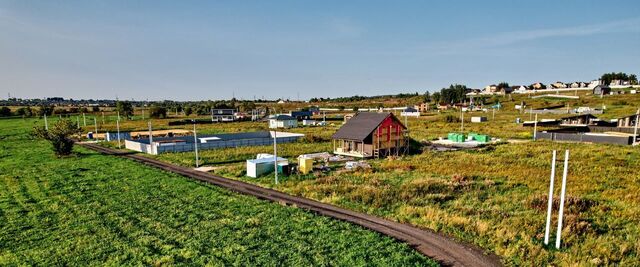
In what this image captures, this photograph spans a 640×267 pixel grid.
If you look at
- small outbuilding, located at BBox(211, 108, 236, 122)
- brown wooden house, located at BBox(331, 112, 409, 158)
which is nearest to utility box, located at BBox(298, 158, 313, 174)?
brown wooden house, located at BBox(331, 112, 409, 158)

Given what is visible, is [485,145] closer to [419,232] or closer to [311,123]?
[419,232]

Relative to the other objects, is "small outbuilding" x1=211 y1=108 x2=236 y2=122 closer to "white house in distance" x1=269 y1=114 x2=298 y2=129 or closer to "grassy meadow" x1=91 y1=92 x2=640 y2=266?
"white house in distance" x1=269 y1=114 x2=298 y2=129

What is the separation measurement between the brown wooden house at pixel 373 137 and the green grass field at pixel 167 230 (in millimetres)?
19788

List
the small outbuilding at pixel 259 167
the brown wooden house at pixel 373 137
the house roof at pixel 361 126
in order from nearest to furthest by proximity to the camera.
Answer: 1. the small outbuilding at pixel 259 167
2. the house roof at pixel 361 126
3. the brown wooden house at pixel 373 137

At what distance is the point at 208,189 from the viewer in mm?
26453

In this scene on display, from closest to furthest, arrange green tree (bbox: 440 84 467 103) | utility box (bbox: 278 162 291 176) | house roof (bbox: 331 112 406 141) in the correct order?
1. utility box (bbox: 278 162 291 176)
2. house roof (bbox: 331 112 406 141)
3. green tree (bbox: 440 84 467 103)

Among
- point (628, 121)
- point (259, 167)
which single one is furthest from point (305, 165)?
Answer: point (628, 121)

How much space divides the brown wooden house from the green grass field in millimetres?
19788

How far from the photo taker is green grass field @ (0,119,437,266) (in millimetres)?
14818

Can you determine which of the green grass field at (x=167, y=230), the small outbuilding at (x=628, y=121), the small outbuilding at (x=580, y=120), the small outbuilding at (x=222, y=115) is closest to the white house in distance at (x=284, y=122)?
the small outbuilding at (x=222, y=115)

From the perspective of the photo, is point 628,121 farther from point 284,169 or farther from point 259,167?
point 259,167

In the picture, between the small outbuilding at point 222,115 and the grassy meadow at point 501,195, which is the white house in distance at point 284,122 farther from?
the grassy meadow at point 501,195

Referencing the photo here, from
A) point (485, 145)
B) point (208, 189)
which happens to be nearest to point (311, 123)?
point (485, 145)

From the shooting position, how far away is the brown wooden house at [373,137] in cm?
4162
